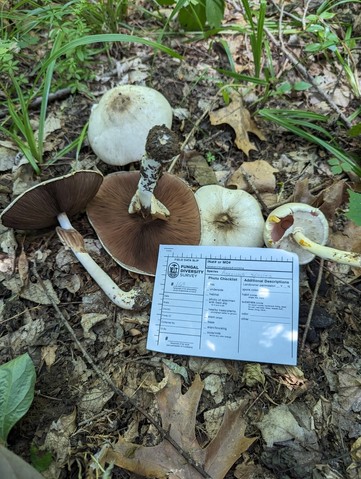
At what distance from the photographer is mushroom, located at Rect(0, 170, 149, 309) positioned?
6.34ft

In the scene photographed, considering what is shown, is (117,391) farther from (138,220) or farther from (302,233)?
(302,233)

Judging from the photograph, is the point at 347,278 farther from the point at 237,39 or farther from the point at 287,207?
the point at 237,39

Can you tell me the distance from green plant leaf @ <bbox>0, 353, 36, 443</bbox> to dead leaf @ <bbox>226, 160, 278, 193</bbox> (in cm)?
158

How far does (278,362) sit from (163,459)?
717 millimetres

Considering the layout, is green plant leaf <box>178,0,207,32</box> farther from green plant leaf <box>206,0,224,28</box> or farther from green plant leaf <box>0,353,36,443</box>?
green plant leaf <box>0,353,36,443</box>

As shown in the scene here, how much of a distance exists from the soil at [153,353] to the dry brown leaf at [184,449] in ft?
0.27

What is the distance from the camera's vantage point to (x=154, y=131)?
180cm

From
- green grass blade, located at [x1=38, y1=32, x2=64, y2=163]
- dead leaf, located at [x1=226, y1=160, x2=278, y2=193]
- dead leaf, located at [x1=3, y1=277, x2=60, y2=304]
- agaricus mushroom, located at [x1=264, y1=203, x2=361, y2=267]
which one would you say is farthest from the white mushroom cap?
green grass blade, located at [x1=38, y1=32, x2=64, y2=163]

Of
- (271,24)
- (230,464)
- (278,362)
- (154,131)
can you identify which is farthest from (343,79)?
(230,464)

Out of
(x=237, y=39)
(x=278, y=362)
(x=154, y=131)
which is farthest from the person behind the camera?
(x=237, y=39)

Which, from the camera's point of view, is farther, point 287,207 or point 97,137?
point 97,137

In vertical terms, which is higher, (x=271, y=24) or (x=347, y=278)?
(x=271, y=24)

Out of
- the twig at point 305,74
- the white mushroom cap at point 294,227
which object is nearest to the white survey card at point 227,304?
the white mushroom cap at point 294,227

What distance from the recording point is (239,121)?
2.67 metres
